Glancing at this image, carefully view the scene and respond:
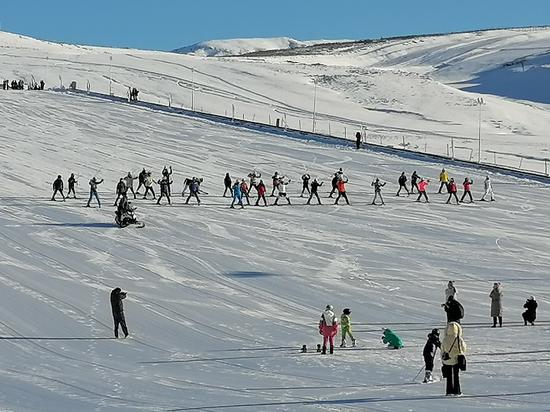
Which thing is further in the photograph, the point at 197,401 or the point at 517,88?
the point at 517,88

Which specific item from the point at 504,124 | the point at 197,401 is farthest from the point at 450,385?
the point at 504,124

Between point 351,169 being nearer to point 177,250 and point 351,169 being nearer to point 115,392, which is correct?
point 177,250

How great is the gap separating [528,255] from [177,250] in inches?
362

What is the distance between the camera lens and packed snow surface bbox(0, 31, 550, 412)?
14.0 metres

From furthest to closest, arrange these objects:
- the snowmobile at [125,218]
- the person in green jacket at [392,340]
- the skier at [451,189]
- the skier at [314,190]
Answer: the skier at [451,189] < the skier at [314,190] < the snowmobile at [125,218] < the person in green jacket at [392,340]

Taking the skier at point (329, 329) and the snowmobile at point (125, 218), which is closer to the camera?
the skier at point (329, 329)

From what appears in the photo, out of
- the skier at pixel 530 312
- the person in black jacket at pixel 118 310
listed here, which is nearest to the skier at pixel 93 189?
the person in black jacket at pixel 118 310

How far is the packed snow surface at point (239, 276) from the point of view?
1402 centimetres

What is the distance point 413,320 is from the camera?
20016 mm

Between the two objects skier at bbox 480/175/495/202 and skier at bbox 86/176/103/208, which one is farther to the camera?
skier at bbox 480/175/495/202

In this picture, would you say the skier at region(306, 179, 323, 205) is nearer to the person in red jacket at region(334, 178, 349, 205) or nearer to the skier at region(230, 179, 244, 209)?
the person in red jacket at region(334, 178, 349, 205)

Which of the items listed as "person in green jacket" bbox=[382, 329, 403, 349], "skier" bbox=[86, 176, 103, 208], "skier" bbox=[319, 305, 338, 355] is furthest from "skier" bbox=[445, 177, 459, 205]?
"skier" bbox=[319, 305, 338, 355]

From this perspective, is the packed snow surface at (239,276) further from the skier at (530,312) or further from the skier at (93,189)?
the skier at (93,189)

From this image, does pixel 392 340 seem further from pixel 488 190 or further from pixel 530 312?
pixel 488 190
